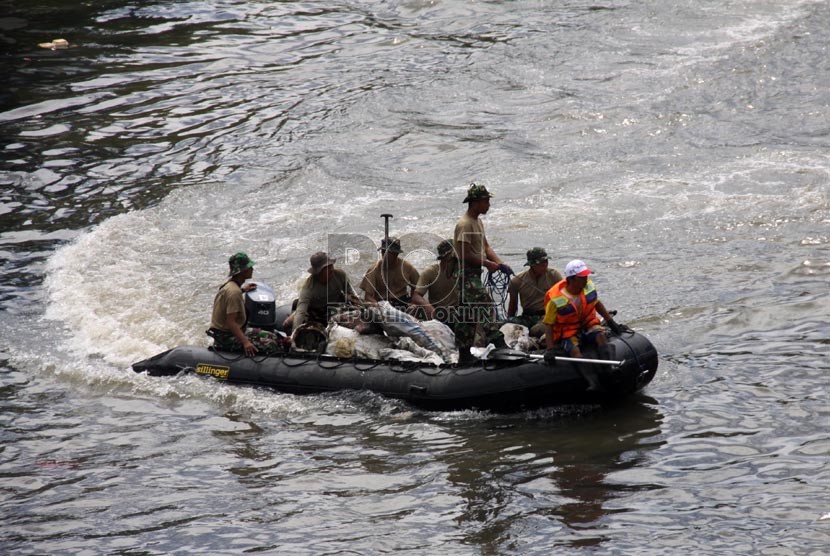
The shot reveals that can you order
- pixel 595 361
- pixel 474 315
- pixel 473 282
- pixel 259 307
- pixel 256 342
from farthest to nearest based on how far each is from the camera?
pixel 259 307 → pixel 256 342 → pixel 473 282 → pixel 474 315 → pixel 595 361

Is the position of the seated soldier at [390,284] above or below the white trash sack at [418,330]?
above

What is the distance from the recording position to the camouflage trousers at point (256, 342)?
11031mm

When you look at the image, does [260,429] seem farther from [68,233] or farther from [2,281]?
[68,233]

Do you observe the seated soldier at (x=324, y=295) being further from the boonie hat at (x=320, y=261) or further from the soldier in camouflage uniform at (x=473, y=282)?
the soldier in camouflage uniform at (x=473, y=282)

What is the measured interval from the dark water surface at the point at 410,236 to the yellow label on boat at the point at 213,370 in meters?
0.13

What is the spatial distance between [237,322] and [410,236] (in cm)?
461

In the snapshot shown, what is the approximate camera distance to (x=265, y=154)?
19312 millimetres

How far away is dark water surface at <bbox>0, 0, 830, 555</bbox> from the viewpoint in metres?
8.08

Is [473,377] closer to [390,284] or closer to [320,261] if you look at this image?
[390,284]

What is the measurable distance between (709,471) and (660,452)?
52 centimetres

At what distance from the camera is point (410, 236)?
14.9 metres

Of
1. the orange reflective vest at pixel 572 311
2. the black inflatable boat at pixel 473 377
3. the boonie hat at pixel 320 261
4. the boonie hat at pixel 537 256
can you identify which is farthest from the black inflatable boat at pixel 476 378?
the boonie hat at pixel 537 256

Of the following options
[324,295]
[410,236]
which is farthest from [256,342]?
[410,236]

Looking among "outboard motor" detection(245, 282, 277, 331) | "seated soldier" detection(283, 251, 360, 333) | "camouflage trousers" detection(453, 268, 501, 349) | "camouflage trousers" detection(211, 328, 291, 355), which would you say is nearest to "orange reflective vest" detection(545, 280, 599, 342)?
"camouflage trousers" detection(453, 268, 501, 349)
